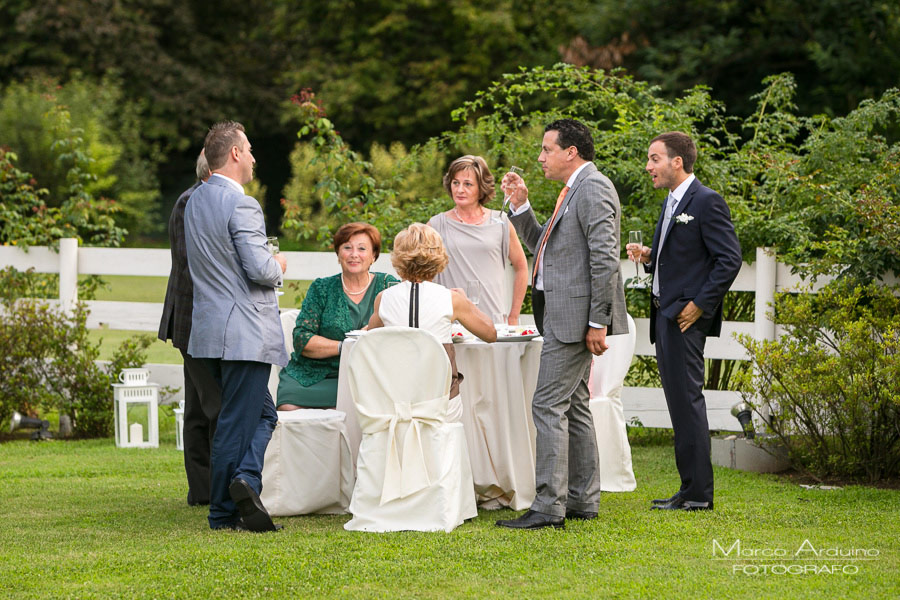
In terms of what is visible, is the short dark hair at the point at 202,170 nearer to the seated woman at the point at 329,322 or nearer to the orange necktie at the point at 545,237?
the seated woman at the point at 329,322

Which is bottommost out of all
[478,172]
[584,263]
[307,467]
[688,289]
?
[307,467]

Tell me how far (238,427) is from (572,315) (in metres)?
1.57

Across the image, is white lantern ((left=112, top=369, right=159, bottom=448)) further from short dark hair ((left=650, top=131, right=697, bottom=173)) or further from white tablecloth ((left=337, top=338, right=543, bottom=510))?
short dark hair ((left=650, top=131, right=697, bottom=173))

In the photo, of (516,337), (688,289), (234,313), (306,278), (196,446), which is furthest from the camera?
(306,278)

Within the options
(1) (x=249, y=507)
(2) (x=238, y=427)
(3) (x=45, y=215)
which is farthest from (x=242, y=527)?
(3) (x=45, y=215)

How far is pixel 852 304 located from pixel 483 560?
9.37 ft

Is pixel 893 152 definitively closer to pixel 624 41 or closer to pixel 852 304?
pixel 852 304

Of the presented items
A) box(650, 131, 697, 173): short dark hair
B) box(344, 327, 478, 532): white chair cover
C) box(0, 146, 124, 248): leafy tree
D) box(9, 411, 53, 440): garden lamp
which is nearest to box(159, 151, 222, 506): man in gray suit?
box(344, 327, 478, 532): white chair cover

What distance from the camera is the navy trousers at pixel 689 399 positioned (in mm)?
5113

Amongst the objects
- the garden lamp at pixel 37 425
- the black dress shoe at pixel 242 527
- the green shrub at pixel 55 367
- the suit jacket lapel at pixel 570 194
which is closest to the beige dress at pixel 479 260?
the suit jacket lapel at pixel 570 194

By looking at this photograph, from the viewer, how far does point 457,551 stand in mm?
4398

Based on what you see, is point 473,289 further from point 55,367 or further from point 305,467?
point 55,367

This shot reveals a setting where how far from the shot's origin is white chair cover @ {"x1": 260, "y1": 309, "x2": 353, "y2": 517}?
5.25 metres

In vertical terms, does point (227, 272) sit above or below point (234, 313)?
above
